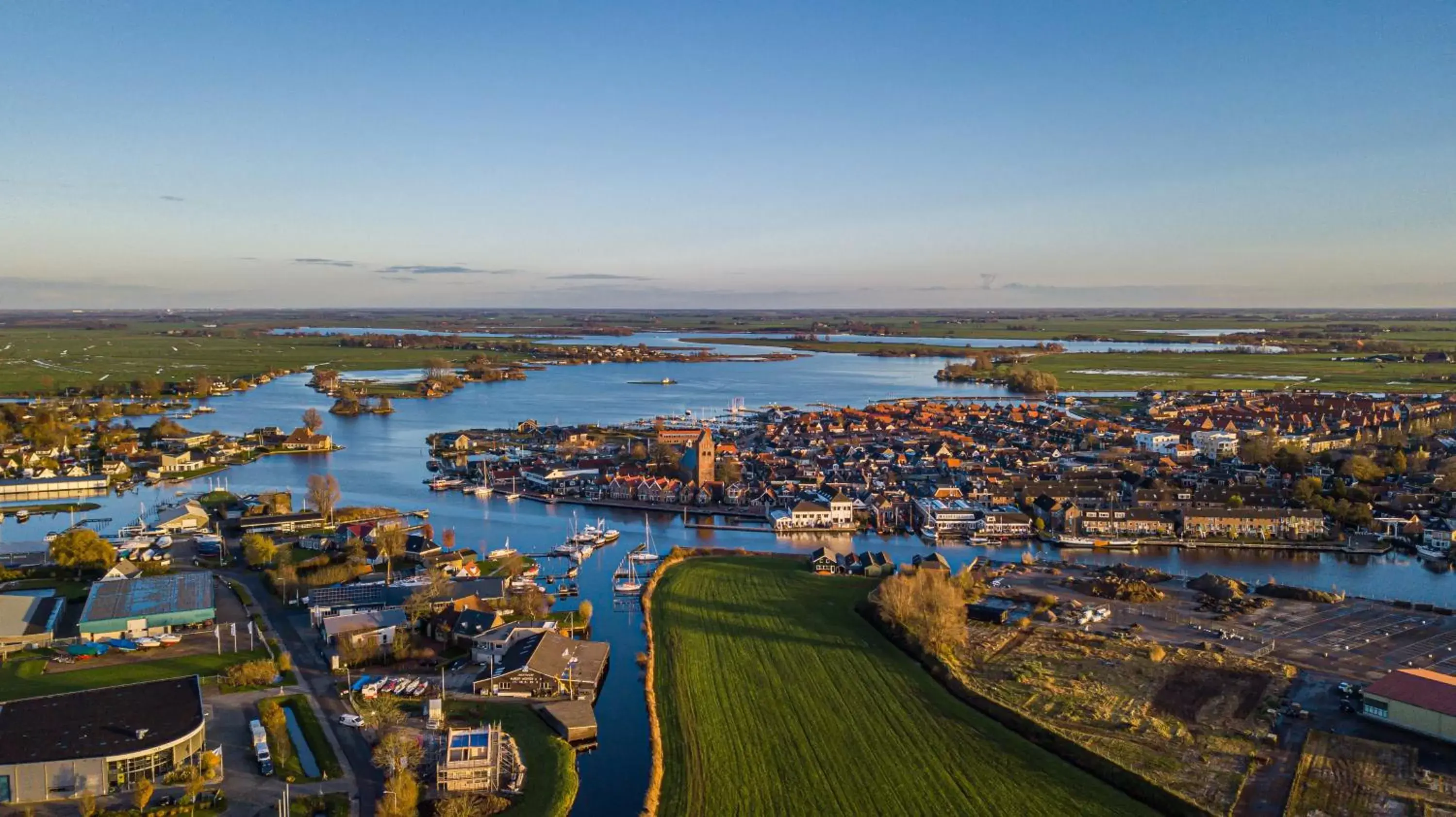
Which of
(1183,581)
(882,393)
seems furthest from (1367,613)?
(882,393)

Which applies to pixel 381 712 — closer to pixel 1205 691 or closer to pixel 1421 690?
pixel 1205 691

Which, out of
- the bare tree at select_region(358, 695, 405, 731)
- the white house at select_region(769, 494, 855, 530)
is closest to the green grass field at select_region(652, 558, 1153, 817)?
the bare tree at select_region(358, 695, 405, 731)

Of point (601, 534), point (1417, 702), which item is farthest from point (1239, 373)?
point (1417, 702)

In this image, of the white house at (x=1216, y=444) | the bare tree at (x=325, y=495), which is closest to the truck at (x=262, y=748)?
the bare tree at (x=325, y=495)

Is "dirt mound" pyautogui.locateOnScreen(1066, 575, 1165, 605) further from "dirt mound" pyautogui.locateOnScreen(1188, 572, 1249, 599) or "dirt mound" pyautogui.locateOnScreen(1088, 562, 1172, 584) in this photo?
"dirt mound" pyautogui.locateOnScreen(1188, 572, 1249, 599)

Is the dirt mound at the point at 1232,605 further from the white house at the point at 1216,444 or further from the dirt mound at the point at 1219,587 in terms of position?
the white house at the point at 1216,444

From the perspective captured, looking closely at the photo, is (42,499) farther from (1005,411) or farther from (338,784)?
(1005,411)
